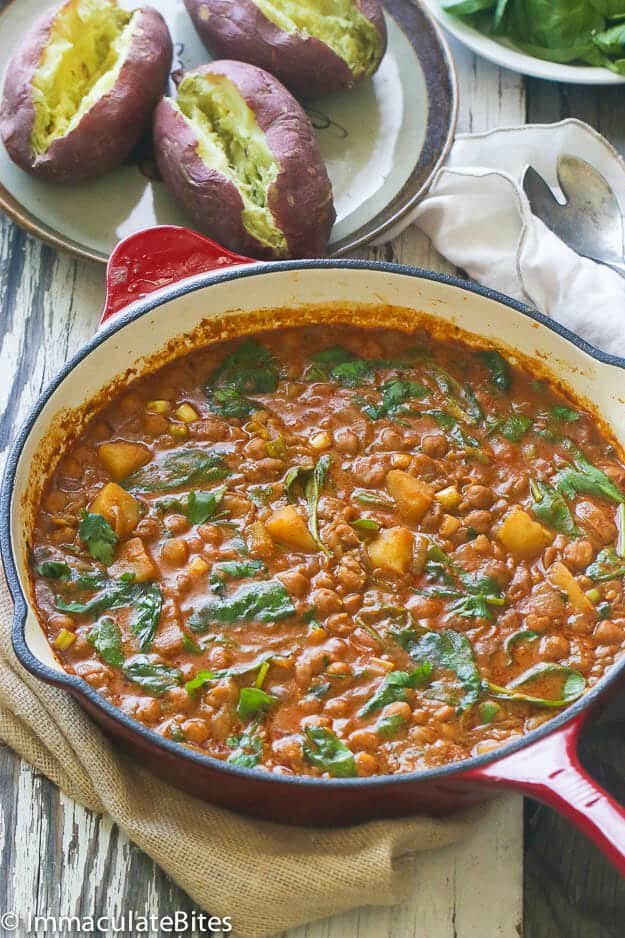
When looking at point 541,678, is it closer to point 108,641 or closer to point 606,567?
point 606,567

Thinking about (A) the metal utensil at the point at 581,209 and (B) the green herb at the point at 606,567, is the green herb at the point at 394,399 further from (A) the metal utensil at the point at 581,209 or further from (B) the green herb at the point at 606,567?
(A) the metal utensil at the point at 581,209

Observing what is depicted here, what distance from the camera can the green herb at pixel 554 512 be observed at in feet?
10.9

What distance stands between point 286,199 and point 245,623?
1391 mm

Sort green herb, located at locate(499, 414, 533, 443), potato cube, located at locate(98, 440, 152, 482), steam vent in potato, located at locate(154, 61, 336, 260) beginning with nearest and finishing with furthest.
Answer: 1. potato cube, located at locate(98, 440, 152, 482)
2. green herb, located at locate(499, 414, 533, 443)
3. steam vent in potato, located at locate(154, 61, 336, 260)

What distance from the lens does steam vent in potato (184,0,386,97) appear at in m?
4.04

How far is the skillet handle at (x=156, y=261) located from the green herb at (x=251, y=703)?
46.6 inches

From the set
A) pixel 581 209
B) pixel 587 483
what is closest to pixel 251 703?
pixel 587 483

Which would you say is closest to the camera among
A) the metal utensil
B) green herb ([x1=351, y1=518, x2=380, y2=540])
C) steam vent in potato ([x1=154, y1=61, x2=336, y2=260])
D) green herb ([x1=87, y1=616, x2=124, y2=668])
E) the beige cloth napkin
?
the beige cloth napkin

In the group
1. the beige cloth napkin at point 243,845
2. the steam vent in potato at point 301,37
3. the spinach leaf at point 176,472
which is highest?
the steam vent in potato at point 301,37

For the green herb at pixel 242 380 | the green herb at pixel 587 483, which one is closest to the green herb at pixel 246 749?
the green herb at pixel 242 380

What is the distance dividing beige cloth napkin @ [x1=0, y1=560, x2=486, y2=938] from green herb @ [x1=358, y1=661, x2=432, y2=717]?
0.29 metres

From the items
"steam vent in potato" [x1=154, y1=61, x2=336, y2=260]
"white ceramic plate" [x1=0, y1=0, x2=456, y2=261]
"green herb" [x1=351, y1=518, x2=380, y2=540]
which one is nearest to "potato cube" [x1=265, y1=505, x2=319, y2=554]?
"green herb" [x1=351, y1=518, x2=380, y2=540]

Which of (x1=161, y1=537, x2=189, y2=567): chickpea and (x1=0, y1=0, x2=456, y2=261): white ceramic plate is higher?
(x1=0, y1=0, x2=456, y2=261): white ceramic plate

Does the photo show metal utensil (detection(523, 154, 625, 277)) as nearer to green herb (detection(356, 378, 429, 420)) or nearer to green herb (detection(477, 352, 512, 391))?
green herb (detection(477, 352, 512, 391))
